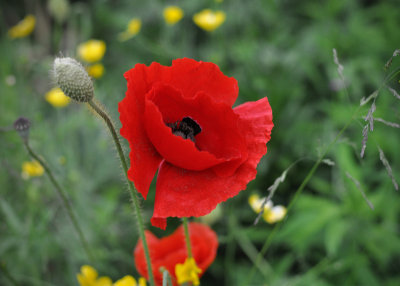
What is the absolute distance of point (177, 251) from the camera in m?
0.82

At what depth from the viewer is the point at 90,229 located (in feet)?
4.51

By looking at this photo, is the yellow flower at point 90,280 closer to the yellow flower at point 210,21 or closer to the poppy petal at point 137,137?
the poppy petal at point 137,137

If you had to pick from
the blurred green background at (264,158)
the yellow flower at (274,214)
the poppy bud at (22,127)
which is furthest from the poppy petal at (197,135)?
the yellow flower at (274,214)

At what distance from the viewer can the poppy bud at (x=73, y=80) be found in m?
0.56

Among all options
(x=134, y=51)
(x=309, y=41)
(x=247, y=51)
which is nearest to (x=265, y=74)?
(x=247, y=51)

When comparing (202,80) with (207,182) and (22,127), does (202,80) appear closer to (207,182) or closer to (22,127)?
(207,182)

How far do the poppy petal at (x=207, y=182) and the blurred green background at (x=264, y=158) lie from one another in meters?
0.12

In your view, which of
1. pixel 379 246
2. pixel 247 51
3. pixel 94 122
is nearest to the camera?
pixel 379 246

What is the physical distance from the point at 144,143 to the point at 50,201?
1184 mm

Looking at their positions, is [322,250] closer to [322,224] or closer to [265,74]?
[322,224]

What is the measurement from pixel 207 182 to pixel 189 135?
0.36 ft

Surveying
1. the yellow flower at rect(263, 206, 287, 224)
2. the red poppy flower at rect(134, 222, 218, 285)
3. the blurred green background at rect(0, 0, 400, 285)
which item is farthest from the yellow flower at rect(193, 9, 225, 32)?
the red poppy flower at rect(134, 222, 218, 285)

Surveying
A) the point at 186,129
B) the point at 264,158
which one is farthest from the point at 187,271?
the point at 264,158

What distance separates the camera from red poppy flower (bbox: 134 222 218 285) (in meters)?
0.77
